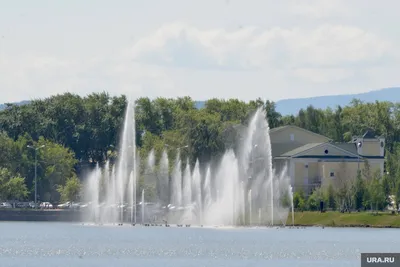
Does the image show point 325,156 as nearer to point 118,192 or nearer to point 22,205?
point 118,192

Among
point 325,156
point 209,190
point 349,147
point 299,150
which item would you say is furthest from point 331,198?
point 349,147

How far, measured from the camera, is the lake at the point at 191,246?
7425 centimetres

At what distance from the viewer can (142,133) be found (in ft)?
575

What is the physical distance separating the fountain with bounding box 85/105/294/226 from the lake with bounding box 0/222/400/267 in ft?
26.5

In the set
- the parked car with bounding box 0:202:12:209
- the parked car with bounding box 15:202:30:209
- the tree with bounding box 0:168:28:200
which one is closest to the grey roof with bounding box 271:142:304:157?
the parked car with bounding box 15:202:30:209

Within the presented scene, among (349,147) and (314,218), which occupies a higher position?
(349,147)

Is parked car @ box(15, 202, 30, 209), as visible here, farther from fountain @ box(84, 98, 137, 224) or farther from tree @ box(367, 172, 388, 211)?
tree @ box(367, 172, 388, 211)

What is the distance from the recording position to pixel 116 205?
424 feet

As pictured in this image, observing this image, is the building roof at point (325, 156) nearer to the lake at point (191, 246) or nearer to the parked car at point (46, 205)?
the parked car at point (46, 205)

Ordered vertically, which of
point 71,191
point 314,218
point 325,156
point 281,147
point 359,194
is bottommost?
point 314,218

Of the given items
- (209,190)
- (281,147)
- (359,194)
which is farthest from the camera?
(281,147)

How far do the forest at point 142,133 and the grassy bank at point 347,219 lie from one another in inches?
189

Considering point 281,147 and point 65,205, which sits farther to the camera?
point 281,147

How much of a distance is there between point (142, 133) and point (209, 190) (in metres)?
46.6
